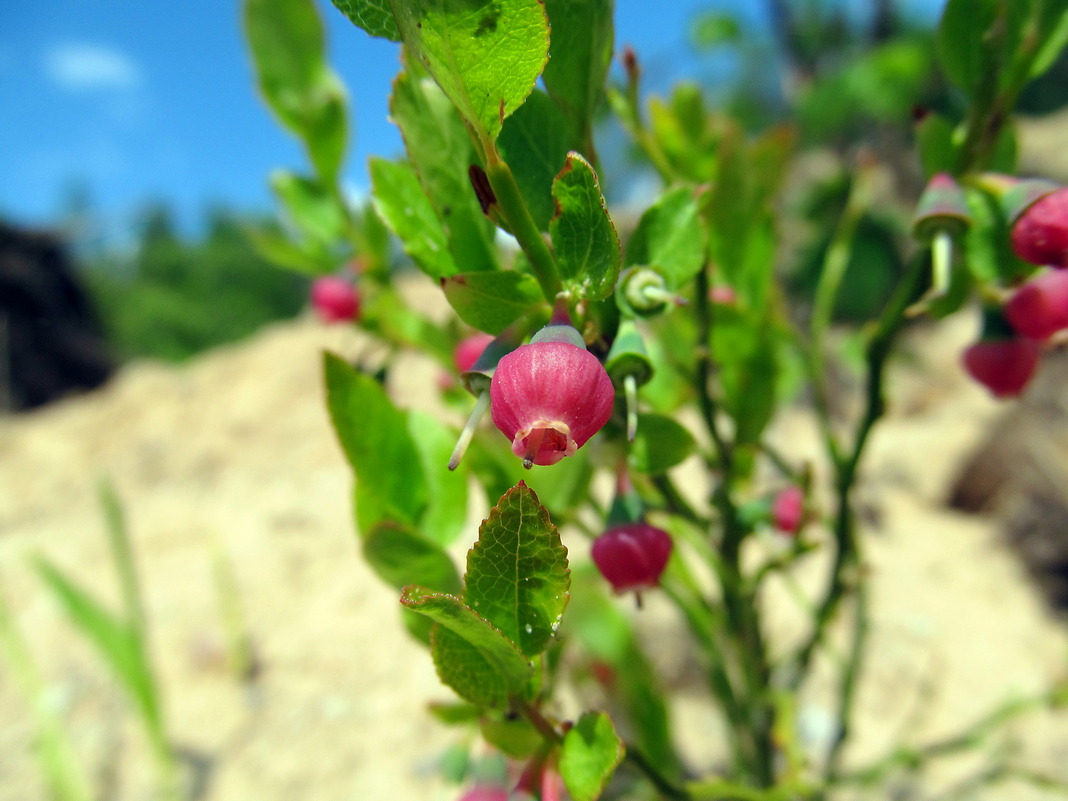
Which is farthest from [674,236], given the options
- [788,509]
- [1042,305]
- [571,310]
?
[788,509]

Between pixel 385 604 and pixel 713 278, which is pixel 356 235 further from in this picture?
pixel 385 604

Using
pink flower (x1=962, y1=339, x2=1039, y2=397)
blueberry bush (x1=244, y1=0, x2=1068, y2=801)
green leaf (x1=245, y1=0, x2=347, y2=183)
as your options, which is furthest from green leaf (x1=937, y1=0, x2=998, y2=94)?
green leaf (x1=245, y1=0, x2=347, y2=183)

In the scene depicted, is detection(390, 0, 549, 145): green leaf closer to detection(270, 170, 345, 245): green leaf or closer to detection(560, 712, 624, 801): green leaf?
detection(560, 712, 624, 801): green leaf

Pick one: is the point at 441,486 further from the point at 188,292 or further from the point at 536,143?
the point at 188,292

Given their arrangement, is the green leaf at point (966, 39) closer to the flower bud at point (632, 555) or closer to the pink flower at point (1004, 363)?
the pink flower at point (1004, 363)

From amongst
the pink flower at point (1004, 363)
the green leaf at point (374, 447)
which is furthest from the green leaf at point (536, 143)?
the pink flower at point (1004, 363)

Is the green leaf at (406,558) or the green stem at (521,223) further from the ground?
the green stem at (521,223)
